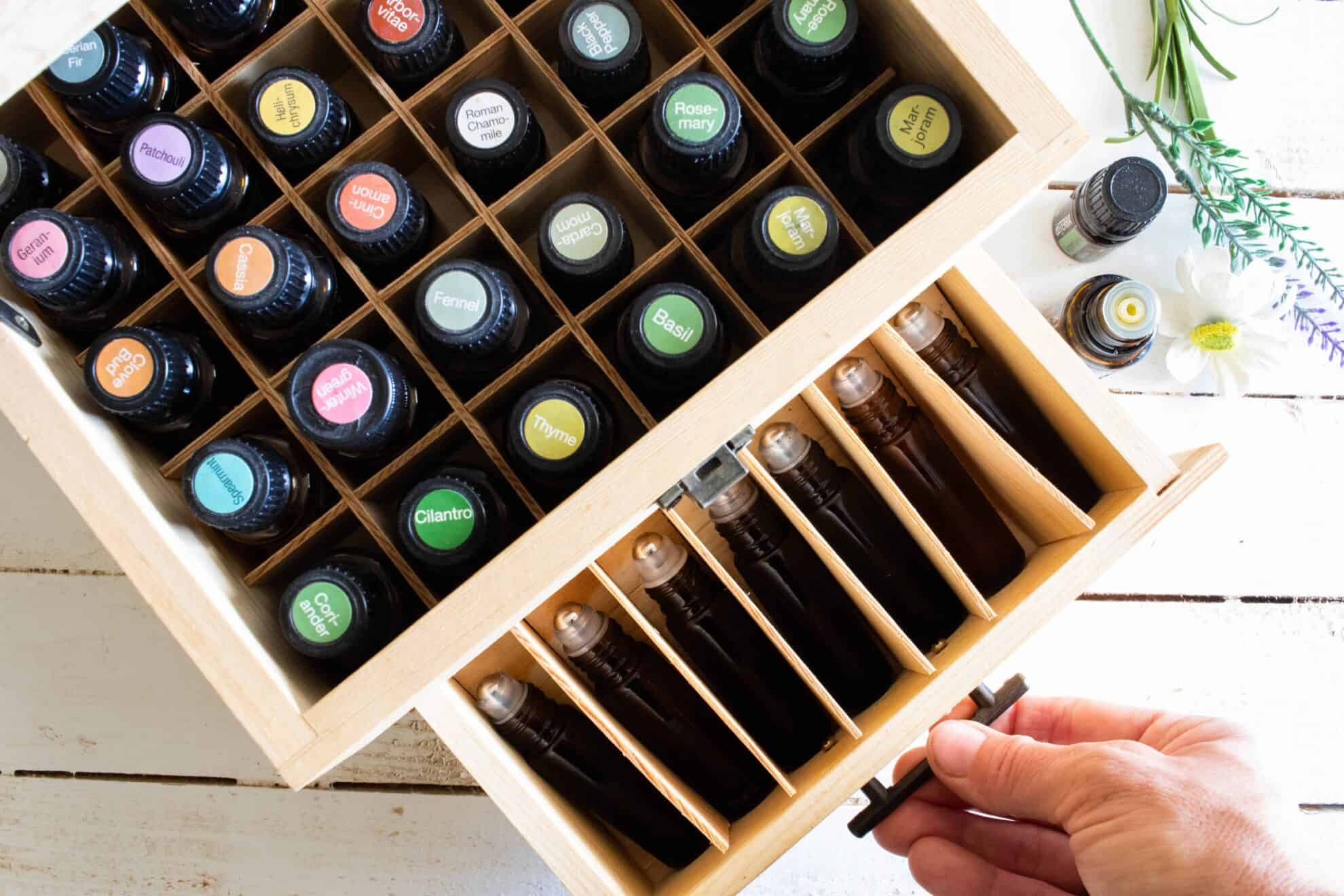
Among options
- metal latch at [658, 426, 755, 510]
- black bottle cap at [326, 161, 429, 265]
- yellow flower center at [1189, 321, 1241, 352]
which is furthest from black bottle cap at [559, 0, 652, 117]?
yellow flower center at [1189, 321, 1241, 352]

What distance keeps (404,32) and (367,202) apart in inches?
4.1

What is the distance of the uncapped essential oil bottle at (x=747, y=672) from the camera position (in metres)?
0.56

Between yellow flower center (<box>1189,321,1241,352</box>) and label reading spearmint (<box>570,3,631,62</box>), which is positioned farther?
yellow flower center (<box>1189,321,1241,352</box>)

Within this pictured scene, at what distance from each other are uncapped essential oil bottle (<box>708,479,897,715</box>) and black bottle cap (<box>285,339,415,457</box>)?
0.72ft

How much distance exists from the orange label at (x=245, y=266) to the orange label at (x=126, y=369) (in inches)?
2.2

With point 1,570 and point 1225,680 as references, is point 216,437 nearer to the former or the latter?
point 1,570

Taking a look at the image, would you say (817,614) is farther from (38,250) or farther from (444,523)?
(38,250)

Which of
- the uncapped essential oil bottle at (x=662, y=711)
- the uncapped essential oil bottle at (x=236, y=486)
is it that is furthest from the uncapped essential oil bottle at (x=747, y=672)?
the uncapped essential oil bottle at (x=236, y=486)

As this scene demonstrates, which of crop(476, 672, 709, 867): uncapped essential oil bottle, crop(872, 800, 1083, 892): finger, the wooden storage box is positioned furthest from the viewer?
crop(872, 800, 1083, 892): finger

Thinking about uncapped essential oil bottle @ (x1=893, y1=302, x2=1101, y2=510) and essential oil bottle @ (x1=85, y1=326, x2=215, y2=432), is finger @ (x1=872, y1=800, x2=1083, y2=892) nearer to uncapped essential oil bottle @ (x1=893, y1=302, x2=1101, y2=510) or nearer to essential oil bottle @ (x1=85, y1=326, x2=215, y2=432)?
uncapped essential oil bottle @ (x1=893, y1=302, x2=1101, y2=510)

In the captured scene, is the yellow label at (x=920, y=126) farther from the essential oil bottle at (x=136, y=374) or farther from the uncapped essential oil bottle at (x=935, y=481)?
the essential oil bottle at (x=136, y=374)

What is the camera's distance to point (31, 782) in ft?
2.39

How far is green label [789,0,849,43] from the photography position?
492 mm

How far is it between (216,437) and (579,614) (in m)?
0.23
